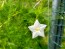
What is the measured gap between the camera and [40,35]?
1744mm

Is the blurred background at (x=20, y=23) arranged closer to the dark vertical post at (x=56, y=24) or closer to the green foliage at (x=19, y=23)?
the green foliage at (x=19, y=23)

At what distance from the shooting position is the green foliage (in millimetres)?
1787

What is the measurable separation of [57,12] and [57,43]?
0.17m

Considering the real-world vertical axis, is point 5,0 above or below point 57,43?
above

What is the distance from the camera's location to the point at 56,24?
5.38ft

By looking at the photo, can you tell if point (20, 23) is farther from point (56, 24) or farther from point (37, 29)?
point (56, 24)

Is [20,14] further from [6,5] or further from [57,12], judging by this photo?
[57,12]

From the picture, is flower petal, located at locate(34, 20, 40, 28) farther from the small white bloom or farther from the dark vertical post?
the dark vertical post

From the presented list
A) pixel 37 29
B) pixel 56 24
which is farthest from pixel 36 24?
pixel 56 24

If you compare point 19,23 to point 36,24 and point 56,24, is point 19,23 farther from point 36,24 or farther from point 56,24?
point 56,24

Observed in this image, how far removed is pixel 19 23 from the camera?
181 cm

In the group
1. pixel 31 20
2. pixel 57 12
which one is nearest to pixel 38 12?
pixel 31 20

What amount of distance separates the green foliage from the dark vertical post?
125 millimetres

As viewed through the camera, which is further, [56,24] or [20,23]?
[20,23]
